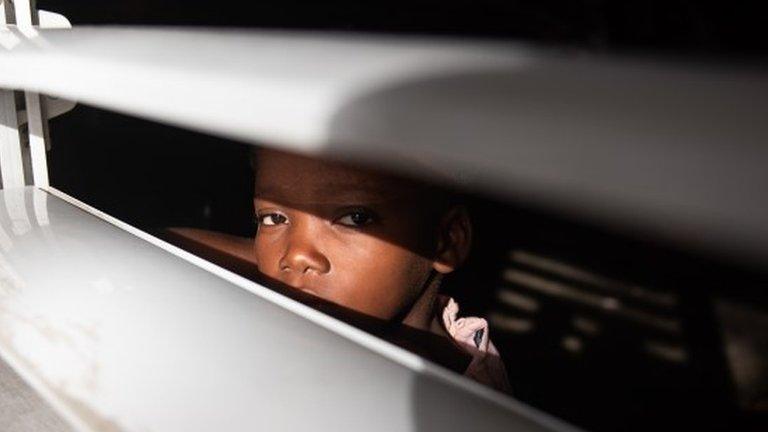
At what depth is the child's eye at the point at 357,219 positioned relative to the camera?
761mm

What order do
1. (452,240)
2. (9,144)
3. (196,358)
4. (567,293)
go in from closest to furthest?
(196,358), (9,144), (452,240), (567,293)

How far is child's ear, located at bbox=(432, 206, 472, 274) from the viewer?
0.84 m

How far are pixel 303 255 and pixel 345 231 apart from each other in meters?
0.07

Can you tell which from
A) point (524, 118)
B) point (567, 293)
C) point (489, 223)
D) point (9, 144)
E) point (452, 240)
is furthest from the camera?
point (567, 293)

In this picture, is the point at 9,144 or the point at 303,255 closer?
the point at 9,144

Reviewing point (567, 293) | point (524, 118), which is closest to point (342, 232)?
point (524, 118)

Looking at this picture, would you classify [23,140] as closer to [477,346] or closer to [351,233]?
[351,233]

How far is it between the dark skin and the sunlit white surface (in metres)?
0.28

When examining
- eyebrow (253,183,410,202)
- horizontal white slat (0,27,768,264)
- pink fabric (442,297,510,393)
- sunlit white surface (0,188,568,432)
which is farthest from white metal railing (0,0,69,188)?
pink fabric (442,297,510,393)

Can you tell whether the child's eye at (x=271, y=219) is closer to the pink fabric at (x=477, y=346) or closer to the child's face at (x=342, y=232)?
the child's face at (x=342, y=232)

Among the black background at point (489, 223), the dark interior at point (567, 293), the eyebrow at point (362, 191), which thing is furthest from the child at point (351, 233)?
the dark interior at point (567, 293)

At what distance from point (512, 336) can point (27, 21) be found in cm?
133

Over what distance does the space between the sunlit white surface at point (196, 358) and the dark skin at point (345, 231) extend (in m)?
0.28

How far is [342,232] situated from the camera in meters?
0.76
